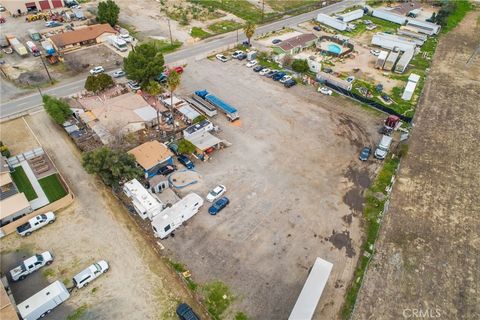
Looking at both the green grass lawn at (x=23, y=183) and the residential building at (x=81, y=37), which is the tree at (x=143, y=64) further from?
the residential building at (x=81, y=37)

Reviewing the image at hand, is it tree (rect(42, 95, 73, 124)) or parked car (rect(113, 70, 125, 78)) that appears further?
parked car (rect(113, 70, 125, 78))

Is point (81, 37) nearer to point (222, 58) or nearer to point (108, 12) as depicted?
point (108, 12)

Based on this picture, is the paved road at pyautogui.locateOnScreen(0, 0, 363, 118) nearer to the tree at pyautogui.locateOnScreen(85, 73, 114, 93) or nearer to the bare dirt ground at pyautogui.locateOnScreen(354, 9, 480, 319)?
the tree at pyautogui.locateOnScreen(85, 73, 114, 93)

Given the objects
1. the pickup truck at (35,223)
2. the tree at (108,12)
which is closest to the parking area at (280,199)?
the pickup truck at (35,223)

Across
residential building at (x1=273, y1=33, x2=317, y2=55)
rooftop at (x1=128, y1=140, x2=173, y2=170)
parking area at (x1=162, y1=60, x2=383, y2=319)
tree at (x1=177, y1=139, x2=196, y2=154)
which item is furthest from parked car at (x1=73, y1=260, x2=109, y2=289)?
residential building at (x1=273, y1=33, x2=317, y2=55)

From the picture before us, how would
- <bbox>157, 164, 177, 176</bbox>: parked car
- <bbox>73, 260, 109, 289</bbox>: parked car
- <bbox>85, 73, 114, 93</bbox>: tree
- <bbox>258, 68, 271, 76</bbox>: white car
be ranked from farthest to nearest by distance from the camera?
<bbox>258, 68, 271, 76</bbox>: white car, <bbox>85, 73, 114, 93</bbox>: tree, <bbox>157, 164, 177, 176</bbox>: parked car, <bbox>73, 260, 109, 289</bbox>: parked car

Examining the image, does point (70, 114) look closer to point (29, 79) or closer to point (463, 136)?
point (29, 79)

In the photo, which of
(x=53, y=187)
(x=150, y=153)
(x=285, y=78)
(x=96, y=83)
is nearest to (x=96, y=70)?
(x=96, y=83)
